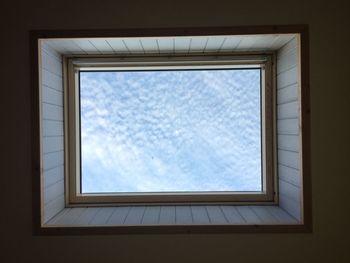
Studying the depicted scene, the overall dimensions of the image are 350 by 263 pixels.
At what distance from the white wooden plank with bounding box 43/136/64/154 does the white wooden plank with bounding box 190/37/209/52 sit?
837 millimetres

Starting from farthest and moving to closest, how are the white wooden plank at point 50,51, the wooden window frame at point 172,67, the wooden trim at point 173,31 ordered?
the wooden window frame at point 172,67
the white wooden plank at point 50,51
the wooden trim at point 173,31

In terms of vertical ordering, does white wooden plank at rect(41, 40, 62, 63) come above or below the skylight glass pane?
above

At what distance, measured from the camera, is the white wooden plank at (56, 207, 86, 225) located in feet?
5.03

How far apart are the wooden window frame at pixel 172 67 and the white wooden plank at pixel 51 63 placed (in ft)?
0.19

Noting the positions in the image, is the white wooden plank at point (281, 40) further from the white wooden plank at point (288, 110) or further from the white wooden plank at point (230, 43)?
the white wooden plank at point (288, 110)

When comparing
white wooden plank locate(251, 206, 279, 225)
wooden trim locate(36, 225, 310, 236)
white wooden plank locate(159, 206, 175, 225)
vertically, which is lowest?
wooden trim locate(36, 225, 310, 236)

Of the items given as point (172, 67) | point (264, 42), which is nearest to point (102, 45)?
point (172, 67)

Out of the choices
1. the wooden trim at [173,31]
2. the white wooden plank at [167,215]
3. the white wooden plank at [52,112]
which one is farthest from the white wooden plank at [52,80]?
the white wooden plank at [167,215]

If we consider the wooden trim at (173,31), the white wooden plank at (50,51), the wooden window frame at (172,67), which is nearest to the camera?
the wooden trim at (173,31)

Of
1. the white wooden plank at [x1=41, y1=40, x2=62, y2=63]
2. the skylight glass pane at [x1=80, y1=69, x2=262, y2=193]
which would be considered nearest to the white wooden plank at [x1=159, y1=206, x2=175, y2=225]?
the skylight glass pane at [x1=80, y1=69, x2=262, y2=193]

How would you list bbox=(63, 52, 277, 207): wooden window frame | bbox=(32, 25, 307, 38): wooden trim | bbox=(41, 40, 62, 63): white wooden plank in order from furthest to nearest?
bbox=(63, 52, 277, 207): wooden window frame
bbox=(41, 40, 62, 63): white wooden plank
bbox=(32, 25, 307, 38): wooden trim

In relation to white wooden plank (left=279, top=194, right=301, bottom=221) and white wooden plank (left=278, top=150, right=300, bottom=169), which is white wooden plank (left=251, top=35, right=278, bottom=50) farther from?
white wooden plank (left=279, top=194, right=301, bottom=221)

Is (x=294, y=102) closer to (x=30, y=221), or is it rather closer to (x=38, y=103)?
(x=38, y=103)

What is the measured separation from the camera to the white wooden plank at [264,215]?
149 cm
